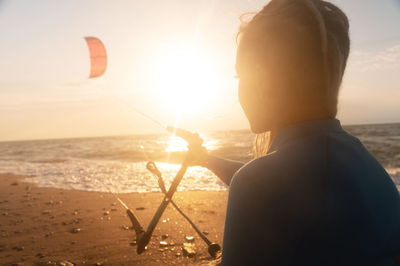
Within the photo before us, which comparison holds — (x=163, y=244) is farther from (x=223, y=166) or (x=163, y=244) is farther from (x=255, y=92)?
(x=255, y=92)

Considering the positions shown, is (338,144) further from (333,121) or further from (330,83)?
(330,83)

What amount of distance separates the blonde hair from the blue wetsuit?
22 centimetres

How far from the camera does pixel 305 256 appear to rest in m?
0.93

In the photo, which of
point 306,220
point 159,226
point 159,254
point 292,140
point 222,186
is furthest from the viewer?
point 222,186

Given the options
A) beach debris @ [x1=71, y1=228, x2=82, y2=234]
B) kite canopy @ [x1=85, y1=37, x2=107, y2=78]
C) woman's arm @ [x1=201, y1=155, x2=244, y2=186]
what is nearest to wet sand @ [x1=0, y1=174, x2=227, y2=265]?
beach debris @ [x1=71, y1=228, x2=82, y2=234]

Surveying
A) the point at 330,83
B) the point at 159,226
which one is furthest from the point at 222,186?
the point at 330,83

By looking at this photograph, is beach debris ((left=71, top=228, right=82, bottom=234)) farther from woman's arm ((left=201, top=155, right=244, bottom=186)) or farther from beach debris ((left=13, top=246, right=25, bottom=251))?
woman's arm ((left=201, top=155, right=244, bottom=186))

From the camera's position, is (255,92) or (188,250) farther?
(188,250)

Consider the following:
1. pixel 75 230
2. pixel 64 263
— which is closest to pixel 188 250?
pixel 64 263

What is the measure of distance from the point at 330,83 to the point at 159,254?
15.7 ft

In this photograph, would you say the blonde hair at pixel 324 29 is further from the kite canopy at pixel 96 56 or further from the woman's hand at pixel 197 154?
the kite canopy at pixel 96 56

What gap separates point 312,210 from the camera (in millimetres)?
890

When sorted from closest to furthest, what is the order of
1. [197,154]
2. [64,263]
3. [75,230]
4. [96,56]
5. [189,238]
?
[197,154]
[64,263]
[189,238]
[75,230]
[96,56]

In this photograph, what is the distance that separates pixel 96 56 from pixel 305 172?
6.47 meters
